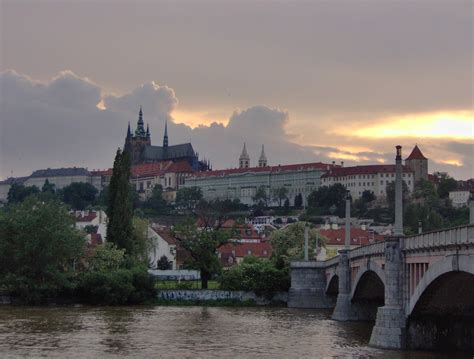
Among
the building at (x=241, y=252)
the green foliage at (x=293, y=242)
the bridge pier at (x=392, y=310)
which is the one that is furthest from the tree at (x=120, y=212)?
the bridge pier at (x=392, y=310)

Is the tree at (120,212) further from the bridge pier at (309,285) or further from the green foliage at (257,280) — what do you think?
the bridge pier at (309,285)

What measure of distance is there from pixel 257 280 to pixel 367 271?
92.0 ft

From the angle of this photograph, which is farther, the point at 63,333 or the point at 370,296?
the point at 370,296

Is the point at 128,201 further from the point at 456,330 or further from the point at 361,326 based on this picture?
the point at 456,330

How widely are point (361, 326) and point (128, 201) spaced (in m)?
32.6

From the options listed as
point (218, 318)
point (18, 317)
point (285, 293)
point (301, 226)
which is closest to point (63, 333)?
point (18, 317)

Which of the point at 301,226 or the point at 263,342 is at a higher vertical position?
the point at 301,226

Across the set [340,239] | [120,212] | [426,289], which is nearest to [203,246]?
[120,212]

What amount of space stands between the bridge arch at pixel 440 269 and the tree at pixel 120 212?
153 feet

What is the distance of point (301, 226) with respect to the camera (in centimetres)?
10638

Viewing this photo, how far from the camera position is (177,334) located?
174 ft

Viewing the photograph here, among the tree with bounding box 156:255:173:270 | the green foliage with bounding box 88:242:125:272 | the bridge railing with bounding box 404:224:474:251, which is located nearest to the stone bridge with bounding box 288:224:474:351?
the bridge railing with bounding box 404:224:474:251

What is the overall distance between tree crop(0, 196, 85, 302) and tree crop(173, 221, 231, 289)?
1337 centimetres

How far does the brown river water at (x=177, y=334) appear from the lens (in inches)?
1741
